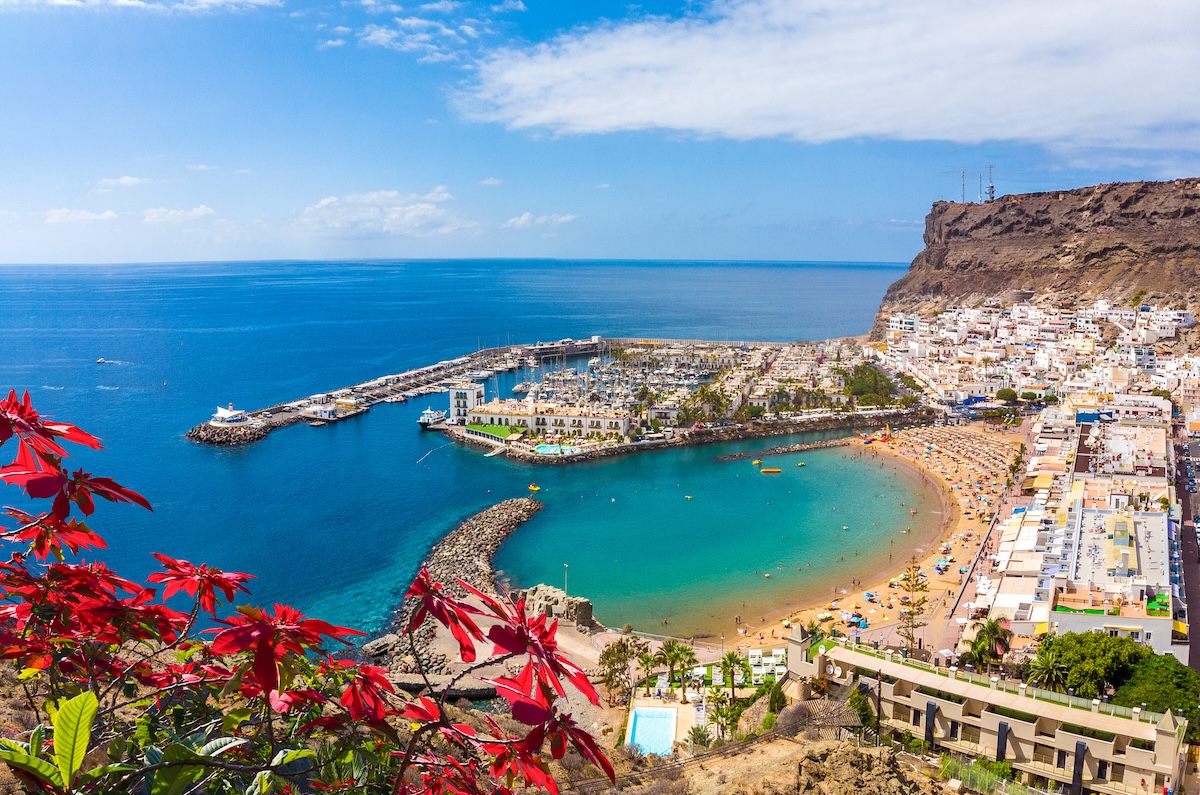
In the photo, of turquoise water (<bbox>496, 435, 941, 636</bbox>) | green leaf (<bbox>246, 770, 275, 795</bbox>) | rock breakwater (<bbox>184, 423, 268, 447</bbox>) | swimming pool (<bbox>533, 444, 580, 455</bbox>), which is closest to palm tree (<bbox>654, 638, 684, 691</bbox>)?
turquoise water (<bbox>496, 435, 941, 636</bbox>)

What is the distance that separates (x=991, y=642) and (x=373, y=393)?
→ 3306cm

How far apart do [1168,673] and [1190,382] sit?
28.0m

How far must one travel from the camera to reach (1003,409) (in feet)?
114

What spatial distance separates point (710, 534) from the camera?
2178 cm

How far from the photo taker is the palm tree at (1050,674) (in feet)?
35.9

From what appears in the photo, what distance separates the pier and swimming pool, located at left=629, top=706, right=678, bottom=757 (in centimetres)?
2394

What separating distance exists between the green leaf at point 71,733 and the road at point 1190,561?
14.2 metres

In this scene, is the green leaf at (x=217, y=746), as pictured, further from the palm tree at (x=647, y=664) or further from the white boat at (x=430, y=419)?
the white boat at (x=430, y=419)

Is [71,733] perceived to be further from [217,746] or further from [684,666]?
[684,666]

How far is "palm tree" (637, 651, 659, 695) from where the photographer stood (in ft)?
43.6

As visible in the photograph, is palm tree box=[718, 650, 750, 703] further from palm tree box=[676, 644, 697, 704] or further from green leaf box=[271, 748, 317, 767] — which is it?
green leaf box=[271, 748, 317, 767]

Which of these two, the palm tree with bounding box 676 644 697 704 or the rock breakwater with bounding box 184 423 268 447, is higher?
the rock breakwater with bounding box 184 423 268 447

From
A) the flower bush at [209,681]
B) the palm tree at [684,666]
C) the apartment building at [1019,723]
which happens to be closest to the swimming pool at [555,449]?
the palm tree at [684,666]

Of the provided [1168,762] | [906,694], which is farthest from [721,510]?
[1168,762]
